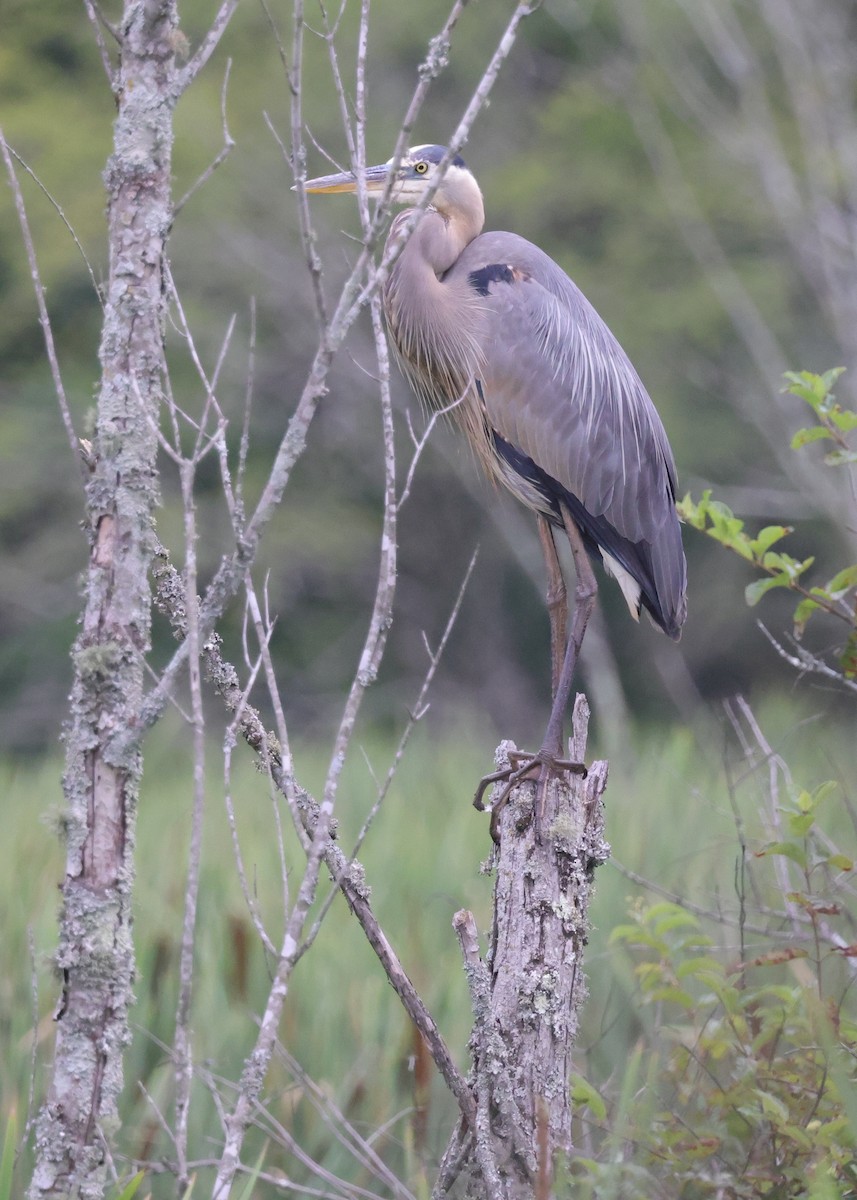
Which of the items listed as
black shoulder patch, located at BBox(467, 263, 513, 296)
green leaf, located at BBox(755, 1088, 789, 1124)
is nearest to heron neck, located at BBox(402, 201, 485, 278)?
black shoulder patch, located at BBox(467, 263, 513, 296)

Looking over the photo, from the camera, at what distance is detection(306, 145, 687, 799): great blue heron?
3.24 m

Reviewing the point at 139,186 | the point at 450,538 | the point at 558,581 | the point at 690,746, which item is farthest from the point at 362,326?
the point at 139,186

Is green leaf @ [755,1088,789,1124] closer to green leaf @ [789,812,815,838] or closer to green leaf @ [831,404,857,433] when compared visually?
green leaf @ [789,812,815,838]

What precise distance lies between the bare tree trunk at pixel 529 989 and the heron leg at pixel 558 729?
5 centimetres

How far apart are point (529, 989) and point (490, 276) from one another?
72.8 inches

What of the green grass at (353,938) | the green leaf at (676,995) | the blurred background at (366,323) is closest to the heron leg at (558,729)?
the green grass at (353,938)

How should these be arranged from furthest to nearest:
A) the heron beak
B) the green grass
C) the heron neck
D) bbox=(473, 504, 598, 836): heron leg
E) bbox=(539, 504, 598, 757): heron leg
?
the heron neck → the heron beak → the green grass → bbox=(539, 504, 598, 757): heron leg → bbox=(473, 504, 598, 836): heron leg

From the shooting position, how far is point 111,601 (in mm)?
1484

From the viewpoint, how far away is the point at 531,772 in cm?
253

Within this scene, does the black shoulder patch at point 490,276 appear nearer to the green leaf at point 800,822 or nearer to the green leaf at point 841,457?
the green leaf at point 841,457

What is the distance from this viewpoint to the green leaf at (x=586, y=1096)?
1.94 m

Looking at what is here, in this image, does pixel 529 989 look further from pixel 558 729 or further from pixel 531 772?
pixel 558 729

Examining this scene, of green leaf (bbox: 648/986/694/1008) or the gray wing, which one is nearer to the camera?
green leaf (bbox: 648/986/694/1008)

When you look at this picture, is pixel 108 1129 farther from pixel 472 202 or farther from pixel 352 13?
pixel 352 13
